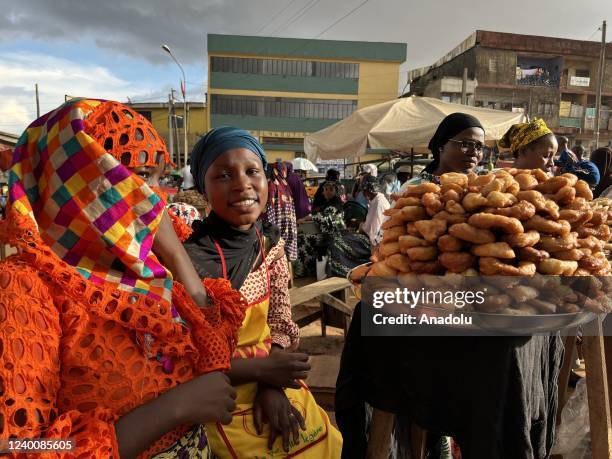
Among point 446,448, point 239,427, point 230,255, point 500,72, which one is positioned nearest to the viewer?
point 239,427

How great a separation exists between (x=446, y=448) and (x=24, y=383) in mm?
2130

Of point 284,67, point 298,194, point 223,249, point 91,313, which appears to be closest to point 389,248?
point 223,249

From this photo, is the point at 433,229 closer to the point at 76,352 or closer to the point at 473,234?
the point at 473,234

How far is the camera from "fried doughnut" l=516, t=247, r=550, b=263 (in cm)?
114

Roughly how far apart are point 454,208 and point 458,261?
6.9 inches

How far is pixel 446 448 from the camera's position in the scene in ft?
7.20

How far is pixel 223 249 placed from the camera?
159 centimetres

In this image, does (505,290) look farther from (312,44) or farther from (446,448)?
(312,44)

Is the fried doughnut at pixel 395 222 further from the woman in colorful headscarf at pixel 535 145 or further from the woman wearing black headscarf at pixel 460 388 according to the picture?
the woman in colorful headscarf at pixel 535 145

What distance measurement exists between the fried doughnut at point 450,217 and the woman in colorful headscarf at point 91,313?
783mm

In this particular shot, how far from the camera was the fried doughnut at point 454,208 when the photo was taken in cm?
123

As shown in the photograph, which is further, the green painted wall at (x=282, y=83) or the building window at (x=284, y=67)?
the green painted wall at (x=282, y=83)

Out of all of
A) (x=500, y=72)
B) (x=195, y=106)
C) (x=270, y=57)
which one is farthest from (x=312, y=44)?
(x=500, y=72)

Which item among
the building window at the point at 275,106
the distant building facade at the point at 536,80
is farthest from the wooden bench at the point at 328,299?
the building window at the point at 275,106
